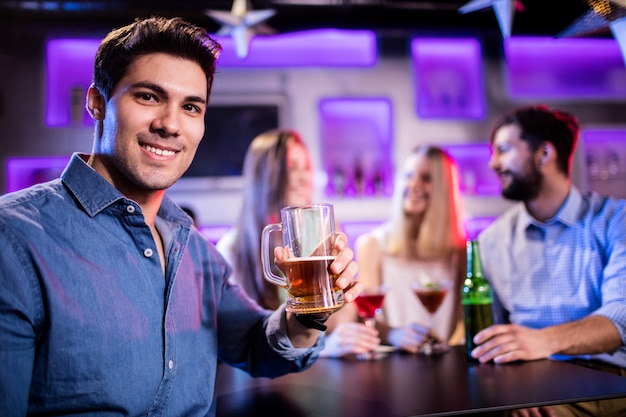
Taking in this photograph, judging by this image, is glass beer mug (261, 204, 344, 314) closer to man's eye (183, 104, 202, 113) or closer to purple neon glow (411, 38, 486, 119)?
man's eye (183, 104, 202, 113)

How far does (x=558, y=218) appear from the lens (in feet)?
Result: 6.61

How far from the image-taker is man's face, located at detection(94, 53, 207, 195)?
3.62 ft

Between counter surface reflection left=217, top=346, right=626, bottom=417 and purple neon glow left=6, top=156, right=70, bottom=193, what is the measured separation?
2.82 meters

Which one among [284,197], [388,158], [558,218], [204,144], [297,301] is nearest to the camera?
[297,301]

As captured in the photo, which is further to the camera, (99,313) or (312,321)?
(312,321)

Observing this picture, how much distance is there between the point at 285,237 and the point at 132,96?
44cm

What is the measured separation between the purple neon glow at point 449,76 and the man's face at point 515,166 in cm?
206

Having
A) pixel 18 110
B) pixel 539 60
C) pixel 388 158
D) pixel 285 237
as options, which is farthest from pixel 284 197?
pixel 539 60

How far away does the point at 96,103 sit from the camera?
3.89ft

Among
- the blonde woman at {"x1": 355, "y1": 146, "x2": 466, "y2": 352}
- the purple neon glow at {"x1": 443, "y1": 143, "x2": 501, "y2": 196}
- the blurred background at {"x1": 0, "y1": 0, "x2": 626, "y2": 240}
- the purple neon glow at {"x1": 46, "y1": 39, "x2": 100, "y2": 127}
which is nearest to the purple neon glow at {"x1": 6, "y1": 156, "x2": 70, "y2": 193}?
the blurred background at {"x1": 0, "y1": 0, "x2": 626, "y2": 240}

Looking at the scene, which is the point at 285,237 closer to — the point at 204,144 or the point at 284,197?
the point at 284,197

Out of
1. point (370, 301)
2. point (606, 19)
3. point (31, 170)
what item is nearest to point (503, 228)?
point (370, 301)

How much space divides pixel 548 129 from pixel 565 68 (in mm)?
2716

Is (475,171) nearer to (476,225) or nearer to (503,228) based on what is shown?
(476,225)
